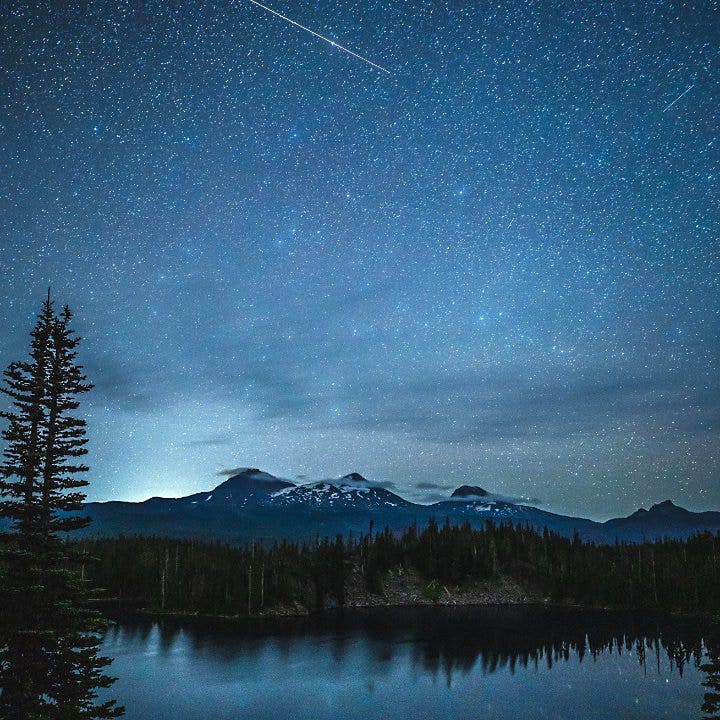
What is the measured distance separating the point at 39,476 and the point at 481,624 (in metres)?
123

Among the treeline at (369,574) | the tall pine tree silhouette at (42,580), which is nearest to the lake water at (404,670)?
the treeline at (369,574)

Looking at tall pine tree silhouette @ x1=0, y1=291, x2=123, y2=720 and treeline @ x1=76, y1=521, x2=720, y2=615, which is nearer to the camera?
tall pine tree silhouette @ x1=0, y1=291, x2=123, y2=720

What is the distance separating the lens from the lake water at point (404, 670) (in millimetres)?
60906

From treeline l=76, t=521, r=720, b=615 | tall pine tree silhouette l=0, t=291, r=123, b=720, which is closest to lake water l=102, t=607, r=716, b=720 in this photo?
treeline l=76, t=521, r=720, b=615

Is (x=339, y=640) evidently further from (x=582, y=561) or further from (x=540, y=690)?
(x=582, y=561)

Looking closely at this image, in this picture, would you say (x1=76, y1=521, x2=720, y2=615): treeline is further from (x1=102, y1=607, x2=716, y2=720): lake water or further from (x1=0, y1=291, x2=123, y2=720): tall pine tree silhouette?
(x1=0, y1=291, x2=123, y2=720): tall pine tree silhouette

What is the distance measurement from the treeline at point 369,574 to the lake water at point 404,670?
19.3 metres

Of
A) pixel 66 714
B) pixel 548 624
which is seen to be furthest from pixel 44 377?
pixel 548 624

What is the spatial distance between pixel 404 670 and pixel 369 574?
9764 centimetres

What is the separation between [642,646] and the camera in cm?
10044

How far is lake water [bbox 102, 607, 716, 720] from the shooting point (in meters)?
60.9

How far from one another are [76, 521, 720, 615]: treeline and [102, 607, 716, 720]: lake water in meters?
19.3

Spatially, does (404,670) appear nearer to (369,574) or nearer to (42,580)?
(42,580)

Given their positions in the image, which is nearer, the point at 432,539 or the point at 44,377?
the point at 44,377
